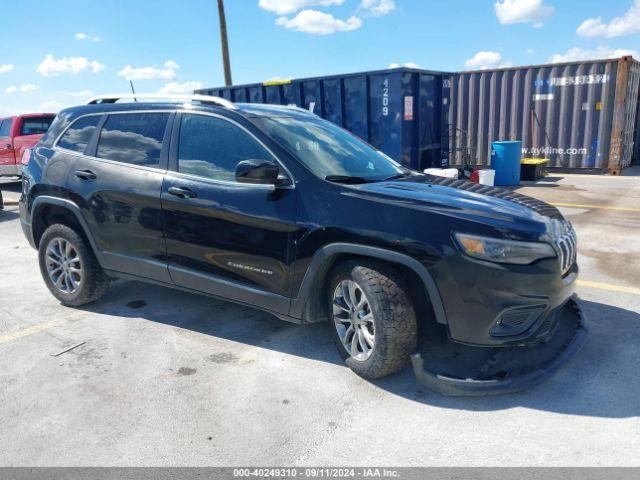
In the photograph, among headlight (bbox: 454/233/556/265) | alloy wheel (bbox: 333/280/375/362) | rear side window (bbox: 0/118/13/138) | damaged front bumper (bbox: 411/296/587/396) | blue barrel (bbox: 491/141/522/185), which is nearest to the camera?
headlight (bbox: 454/233/556/265)

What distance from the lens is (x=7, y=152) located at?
13594mm

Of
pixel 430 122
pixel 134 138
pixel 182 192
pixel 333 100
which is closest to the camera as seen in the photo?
pixel 182 192

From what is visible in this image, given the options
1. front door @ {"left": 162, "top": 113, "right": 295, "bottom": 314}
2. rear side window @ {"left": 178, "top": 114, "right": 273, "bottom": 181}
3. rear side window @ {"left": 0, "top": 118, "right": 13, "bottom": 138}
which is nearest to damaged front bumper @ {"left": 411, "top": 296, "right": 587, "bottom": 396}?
front door @ {"left": 162, "top": 113, "right": 295, "bottom": 314}

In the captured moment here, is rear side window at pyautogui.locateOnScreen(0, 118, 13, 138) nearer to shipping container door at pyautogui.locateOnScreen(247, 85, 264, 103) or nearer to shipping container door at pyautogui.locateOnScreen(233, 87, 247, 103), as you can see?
shipping container door at pyautogui.locateOnScreen(233, 87, 247, 103)

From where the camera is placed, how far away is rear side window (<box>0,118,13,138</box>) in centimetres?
1372

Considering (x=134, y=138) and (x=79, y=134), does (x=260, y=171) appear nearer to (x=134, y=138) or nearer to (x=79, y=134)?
(x=134, y=138)

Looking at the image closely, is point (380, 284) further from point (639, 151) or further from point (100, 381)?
point (639, 151)

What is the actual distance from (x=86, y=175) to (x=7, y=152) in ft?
37.0

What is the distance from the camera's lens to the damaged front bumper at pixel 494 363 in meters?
2.97

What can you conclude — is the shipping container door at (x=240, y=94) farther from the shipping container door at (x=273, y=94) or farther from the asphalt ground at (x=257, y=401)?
the asphalt ground at (x=257, y=401)

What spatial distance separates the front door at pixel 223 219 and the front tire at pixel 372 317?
0.39 meters

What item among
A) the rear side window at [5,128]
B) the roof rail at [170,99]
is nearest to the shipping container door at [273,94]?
the rear side window at [5,128]

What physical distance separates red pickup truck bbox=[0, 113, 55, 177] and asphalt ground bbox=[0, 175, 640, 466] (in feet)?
34.0

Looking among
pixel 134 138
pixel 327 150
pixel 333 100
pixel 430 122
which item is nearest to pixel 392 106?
pixel 430 122
